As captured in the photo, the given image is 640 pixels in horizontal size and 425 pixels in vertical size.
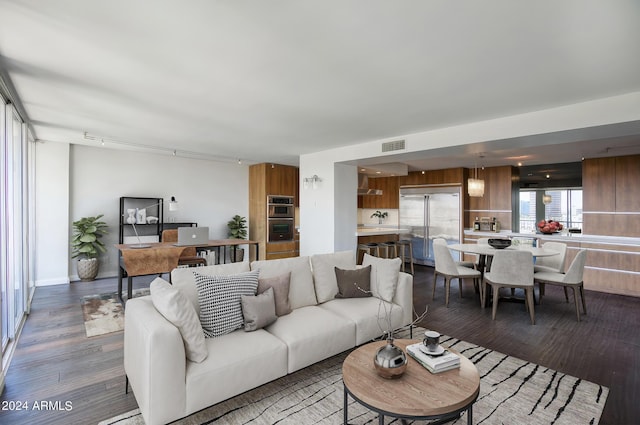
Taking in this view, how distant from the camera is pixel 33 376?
8.35 ft

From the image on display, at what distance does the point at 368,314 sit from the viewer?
2.86 m

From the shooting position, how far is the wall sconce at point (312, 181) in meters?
6.12

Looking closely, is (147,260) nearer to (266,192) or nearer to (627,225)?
(266,192)

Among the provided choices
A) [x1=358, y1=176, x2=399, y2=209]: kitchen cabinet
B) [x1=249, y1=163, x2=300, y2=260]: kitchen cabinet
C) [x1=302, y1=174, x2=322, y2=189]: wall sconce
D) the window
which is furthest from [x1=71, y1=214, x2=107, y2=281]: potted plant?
the window

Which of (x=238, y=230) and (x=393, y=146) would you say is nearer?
(x=393, y=146)

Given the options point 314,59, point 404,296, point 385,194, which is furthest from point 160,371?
point 385,194

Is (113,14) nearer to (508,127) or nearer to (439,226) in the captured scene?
(508,127)

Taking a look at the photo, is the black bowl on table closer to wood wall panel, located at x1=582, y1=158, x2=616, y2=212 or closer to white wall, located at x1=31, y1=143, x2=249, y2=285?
wood wall panel, located at x1=582, y1=158, x2=616, y2=212

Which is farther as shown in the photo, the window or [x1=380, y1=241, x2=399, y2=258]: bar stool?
the window

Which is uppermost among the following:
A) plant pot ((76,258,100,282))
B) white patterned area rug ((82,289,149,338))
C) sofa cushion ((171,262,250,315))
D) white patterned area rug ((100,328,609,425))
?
sofa cushion ((171,262,250,315))

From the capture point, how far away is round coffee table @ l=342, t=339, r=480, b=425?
1.55 m

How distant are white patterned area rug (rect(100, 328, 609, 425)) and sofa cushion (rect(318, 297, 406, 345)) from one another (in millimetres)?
414

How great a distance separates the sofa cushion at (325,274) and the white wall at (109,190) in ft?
16.9

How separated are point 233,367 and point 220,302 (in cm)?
53
